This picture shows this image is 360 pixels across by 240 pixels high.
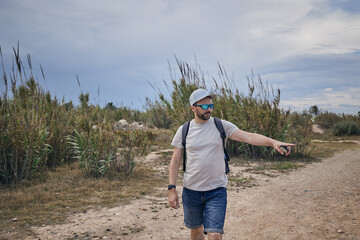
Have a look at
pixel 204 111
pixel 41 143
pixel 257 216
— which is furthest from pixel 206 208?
pixel 41 143

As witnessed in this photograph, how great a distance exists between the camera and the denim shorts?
2930 mm

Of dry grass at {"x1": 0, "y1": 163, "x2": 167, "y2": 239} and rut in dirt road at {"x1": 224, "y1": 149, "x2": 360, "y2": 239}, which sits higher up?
dry grass at {"x1": 0, "y1": 163, "x2": 167, "y2": 239}

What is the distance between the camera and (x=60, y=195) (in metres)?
6.41

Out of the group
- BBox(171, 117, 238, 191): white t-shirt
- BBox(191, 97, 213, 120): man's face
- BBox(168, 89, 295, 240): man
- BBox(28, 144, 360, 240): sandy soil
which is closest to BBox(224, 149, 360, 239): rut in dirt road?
BBox(28, 144, 360, 240): sandy soil

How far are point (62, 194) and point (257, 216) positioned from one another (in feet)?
12.7

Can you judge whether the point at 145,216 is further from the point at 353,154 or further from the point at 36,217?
the point at 353,154

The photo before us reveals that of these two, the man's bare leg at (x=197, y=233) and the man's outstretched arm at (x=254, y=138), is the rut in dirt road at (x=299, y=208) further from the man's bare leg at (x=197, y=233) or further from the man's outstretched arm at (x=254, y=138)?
the man's outstretched arm at (x=254, y=138)

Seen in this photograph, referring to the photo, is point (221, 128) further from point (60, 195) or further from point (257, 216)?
point (60, 195)

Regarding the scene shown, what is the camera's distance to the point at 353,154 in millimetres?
11734

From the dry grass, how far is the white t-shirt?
2.99 meters

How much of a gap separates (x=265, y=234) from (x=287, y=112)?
6.80 metres

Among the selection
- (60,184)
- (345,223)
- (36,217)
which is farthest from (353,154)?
(36,217)

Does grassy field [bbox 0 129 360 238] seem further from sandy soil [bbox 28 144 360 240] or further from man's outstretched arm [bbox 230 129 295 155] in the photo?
man's outstretched arm [bbox 230 129 295 155]

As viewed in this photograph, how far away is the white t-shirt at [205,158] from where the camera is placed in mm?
3117
